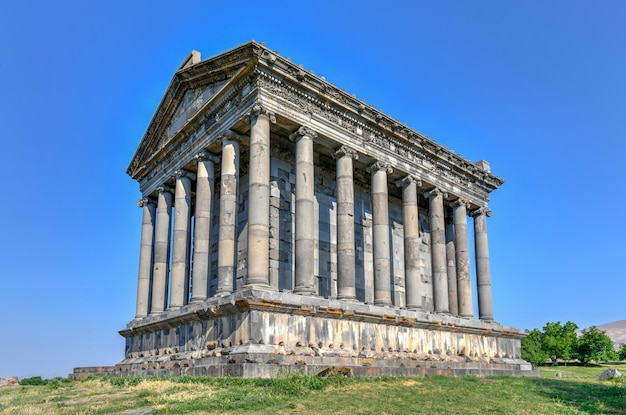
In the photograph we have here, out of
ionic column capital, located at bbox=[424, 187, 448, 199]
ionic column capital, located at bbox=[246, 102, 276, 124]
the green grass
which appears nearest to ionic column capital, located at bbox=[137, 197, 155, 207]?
ionic column capital, located at bbox=[246, 102, 276, 124]

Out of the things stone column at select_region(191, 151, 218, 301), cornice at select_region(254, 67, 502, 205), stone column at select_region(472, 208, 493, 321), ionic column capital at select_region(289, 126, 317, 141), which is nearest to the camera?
stone column at select_region(191, 151, 218, 301)

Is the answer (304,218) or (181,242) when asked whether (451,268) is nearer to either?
(304,218)

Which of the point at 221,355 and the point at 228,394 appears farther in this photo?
the point at 221,355

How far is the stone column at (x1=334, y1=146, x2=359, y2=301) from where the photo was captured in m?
21.5

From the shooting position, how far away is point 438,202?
94.3 ft

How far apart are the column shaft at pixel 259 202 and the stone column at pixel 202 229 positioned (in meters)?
3.14

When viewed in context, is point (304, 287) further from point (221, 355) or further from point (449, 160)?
point (449, 160)

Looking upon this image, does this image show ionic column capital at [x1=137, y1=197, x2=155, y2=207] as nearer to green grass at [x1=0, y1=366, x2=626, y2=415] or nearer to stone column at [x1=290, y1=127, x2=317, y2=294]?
stone column at [x1=290, y1=127, x2=317, y2=294]

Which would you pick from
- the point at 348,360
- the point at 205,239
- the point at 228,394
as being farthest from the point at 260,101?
the point at 228,394

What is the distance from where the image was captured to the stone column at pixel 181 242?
2289cm

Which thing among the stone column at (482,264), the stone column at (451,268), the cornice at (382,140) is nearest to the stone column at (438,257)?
the cornice at (382,140)

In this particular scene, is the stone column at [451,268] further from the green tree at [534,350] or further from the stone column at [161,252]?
the green tree at [534,350]

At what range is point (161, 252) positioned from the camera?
25859 millimetres

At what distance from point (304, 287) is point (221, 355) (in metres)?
3.86
